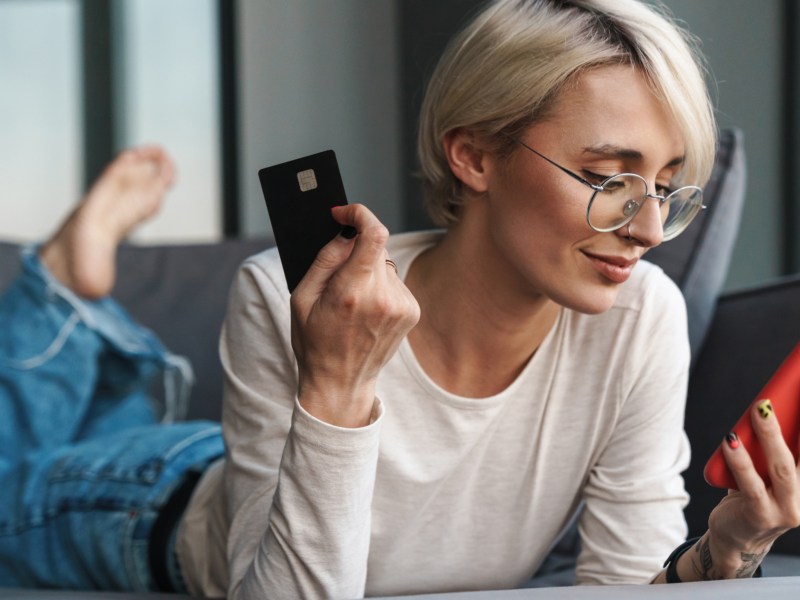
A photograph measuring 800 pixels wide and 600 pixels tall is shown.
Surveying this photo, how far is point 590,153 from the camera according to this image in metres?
1.06

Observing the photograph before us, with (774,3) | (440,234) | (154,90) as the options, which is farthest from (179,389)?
(154,90)

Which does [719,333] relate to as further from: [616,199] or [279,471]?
[279,471]

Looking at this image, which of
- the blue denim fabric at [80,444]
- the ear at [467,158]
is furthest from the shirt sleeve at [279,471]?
the blue denim fabric at [80,444]

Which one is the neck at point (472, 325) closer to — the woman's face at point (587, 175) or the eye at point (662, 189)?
the woman's face at point (587, 175)

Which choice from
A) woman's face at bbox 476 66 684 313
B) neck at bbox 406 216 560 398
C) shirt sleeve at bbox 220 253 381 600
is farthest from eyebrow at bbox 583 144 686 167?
shirt sleeve at bbox 220 253 381 600

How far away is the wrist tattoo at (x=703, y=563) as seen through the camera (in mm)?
935

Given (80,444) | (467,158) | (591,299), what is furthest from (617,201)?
(80,444)

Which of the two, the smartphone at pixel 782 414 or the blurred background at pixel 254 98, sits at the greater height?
the blurred background at pixel 254 98

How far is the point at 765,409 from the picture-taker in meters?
0.84

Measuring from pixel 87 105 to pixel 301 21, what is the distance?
96 cm

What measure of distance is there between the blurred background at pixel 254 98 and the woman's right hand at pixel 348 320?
1.81 meters

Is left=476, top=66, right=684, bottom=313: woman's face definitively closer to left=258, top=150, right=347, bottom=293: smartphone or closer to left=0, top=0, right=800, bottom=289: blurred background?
left=258, top=150, right=347, bottom=293: smartphone

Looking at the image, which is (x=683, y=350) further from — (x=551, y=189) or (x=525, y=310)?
(x=551, y=189)

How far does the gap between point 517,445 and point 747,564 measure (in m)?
0.36
